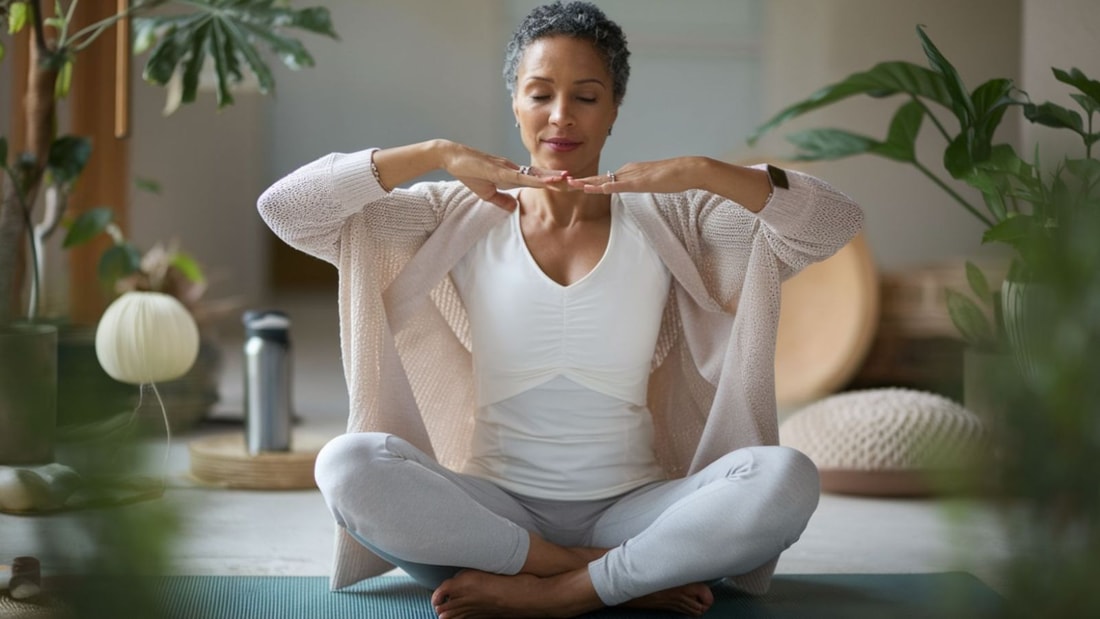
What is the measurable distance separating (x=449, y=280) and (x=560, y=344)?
24 centimetres

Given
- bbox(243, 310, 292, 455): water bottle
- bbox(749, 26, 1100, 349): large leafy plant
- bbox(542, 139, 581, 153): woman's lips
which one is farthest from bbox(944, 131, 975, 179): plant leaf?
bbox(243, 310, 292, 455): water bottle

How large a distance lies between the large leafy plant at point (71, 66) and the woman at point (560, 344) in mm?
883

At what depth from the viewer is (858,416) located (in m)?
3.29

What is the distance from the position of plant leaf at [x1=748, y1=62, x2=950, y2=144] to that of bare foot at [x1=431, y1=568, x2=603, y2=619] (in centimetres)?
131

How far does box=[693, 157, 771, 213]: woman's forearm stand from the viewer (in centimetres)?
204

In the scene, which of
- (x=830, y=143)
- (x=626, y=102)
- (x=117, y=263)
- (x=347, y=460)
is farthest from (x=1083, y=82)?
(x=626, y=102)

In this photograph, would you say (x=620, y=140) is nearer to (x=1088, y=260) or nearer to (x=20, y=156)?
(x=20, y=156)

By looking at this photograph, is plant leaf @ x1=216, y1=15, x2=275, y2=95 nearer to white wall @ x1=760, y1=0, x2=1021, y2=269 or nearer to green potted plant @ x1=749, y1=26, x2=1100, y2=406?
green potted plant @ x1=749, y1=26, x2=1100, y2=406

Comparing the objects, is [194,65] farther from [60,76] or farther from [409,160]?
[409,160]

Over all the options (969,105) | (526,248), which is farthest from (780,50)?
(526,248)

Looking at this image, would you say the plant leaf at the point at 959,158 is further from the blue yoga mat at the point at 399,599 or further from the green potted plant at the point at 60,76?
the green potted plant at the point at 60,76

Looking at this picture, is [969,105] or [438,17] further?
[438,17]

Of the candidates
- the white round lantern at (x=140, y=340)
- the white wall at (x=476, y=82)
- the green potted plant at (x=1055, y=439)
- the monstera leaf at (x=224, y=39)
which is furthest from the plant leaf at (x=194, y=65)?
the white wall at (x=476, y=82)

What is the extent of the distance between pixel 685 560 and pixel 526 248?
56 cm
